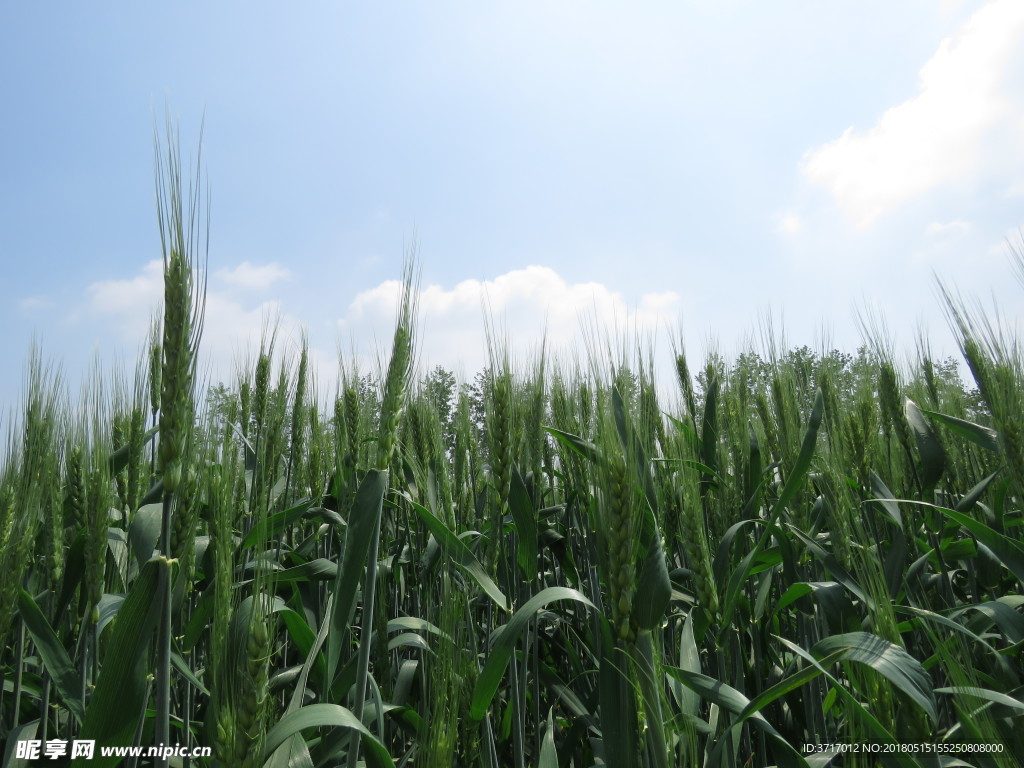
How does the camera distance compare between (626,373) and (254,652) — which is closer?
(254,652)

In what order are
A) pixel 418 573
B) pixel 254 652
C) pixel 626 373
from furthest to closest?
pixel 418 573
pixel 626 373
pixel 254 652

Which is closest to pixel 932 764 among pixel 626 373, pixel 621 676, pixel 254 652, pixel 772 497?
pixel 621 676

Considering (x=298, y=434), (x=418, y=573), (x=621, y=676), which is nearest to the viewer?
(x=621, y=676)

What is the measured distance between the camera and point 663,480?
8.03 feet

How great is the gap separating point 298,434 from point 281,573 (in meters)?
1.36

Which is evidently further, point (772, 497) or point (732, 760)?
point (772, 497)

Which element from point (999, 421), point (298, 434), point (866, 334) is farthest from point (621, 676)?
point (866, 334)

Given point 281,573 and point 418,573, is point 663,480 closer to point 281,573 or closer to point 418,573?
point 418,573

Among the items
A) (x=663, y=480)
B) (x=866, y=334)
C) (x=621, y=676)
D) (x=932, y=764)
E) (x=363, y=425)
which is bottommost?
(x=932, y=764)

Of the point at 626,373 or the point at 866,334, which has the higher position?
the point at 866,334

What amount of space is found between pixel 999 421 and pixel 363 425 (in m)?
2.66

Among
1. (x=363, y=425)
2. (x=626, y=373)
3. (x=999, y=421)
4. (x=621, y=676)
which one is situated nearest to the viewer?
(x=621, y=676)

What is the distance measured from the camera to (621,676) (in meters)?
1.30

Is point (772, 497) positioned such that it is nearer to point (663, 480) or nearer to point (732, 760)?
point (663, 480)
